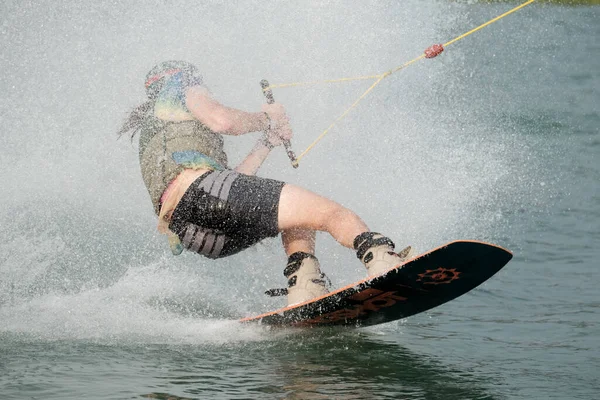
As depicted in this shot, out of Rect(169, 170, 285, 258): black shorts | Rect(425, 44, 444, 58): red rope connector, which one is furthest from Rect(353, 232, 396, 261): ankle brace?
Rect(425, 44, 444, 58): red rope connector

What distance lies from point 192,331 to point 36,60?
9.84 meters

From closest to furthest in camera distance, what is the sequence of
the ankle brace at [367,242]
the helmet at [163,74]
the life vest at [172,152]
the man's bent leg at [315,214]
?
the ankle brace at [367,242] < the man's bent leg at [315,214] < the life vest at [172,152] < the helmet at [163,74]

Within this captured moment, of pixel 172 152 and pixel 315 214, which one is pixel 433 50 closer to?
pixel 315 214

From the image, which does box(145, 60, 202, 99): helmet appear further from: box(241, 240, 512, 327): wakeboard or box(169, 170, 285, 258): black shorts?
box(241, 240, 512, 327): wakeboard

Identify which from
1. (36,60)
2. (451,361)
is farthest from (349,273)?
(36,60)

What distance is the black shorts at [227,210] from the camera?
21.4 ft

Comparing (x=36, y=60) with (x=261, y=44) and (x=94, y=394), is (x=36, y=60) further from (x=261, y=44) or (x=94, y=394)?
(x=94, y=394)

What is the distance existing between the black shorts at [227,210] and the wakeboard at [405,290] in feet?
1.81

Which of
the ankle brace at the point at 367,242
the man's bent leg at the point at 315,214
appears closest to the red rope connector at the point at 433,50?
the man's bent leg at the point at 315,214

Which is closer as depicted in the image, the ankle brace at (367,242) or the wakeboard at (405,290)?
the wakeboard at (405,290)

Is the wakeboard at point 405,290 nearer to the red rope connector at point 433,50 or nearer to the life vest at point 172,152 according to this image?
the life vest at point 172,152

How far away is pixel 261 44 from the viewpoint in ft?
40.1

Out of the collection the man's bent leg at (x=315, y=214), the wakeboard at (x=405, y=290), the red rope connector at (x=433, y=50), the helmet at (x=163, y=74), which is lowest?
the wakeboard at (x=405, y=290)

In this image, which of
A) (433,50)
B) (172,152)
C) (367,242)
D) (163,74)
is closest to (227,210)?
(172,152)
